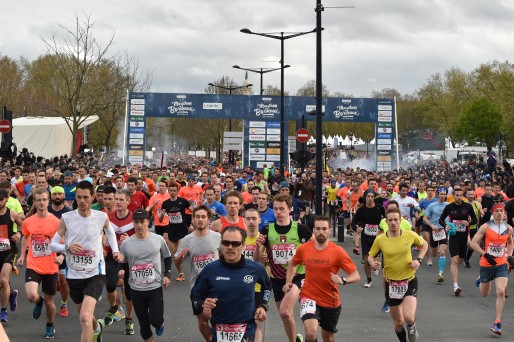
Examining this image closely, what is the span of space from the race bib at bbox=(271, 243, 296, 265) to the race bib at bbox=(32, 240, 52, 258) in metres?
2.78

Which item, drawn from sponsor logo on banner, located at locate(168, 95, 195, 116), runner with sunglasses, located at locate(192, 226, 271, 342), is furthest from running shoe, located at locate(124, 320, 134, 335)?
sponsor logo on banner, located at locate(168, 95, 195, 116)

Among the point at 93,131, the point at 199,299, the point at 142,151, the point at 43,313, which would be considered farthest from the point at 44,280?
the point at 93,131

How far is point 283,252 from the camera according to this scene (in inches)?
358

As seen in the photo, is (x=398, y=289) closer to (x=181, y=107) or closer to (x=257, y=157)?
(x=181, y=107)

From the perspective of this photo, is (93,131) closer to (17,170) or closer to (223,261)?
(17,170)

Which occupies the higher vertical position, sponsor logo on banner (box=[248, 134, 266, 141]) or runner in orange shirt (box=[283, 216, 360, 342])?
sponsor logo on banner (box=[248, 134, 266, 141])

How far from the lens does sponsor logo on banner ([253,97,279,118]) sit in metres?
39.8

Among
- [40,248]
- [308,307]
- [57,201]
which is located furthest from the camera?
[57,201]

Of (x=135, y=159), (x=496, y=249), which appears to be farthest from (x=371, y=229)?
(x=135, y=159)

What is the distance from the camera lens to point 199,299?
20.8ft

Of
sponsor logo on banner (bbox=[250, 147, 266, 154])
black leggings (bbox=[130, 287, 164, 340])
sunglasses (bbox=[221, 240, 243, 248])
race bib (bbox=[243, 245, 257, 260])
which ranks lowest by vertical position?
black leggings (bbox=[130, 287, 164, 340])

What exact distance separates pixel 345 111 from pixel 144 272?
32173 millimetres

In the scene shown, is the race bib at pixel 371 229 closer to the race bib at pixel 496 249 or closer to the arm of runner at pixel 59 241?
the race bib at pixel 496 249

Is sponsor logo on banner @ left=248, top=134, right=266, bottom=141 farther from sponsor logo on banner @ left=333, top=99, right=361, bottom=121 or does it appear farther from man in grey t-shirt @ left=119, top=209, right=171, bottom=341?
man in grey t-shirt @ left=119, top=209, right=171, bottom=341
